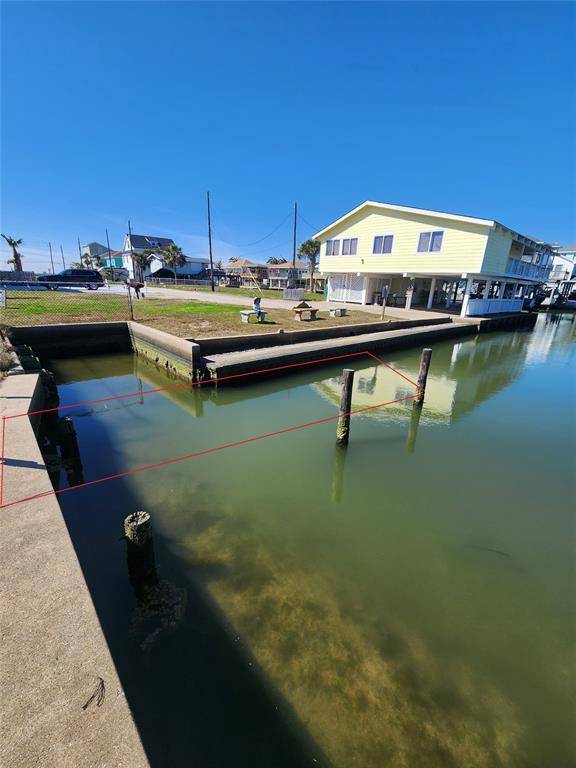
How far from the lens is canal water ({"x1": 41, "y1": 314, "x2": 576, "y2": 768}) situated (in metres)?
2.86

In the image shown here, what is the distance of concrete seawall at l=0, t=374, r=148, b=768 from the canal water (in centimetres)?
105

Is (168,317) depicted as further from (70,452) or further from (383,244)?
(383,244)

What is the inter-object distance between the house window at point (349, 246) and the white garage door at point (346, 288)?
6.99ft

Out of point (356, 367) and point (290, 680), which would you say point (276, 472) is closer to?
point (290, 680)

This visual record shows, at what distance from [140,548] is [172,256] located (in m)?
64.8

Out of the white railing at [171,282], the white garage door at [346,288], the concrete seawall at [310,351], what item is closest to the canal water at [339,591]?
the concrete seawall at [310,351]

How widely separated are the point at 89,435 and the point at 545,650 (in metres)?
8.68

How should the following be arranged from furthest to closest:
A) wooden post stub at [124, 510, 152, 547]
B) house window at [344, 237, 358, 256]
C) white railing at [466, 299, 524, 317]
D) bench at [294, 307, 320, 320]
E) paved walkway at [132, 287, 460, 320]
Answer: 1. house window at [344, 237, 358, 256]
2. white railing at [466, 299, 524, 317]
3. paved walkway at [132, 287, 460, 320]
4. bench at [294, 307, 320, 320]
5. wooden post stub at [124, 510, 152, 547]

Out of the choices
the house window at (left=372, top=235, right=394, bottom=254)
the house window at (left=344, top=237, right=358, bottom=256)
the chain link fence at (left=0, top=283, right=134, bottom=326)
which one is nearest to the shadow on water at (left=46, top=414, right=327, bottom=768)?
the chain link fence at (left=0, top=283, right=134, bottom=326)

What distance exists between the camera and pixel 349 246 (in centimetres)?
2769

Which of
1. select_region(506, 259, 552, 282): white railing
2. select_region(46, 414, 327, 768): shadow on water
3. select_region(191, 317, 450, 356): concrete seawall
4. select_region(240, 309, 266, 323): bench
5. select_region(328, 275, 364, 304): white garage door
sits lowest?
select_region(46, 414, 327, 768): shadow on water

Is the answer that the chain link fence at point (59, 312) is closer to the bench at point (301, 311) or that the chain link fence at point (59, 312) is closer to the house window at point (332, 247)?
the bench at point (301, 311)

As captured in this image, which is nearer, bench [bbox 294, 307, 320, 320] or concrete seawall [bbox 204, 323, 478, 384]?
concrete seawall [bbox 204, 323, 478, 384]

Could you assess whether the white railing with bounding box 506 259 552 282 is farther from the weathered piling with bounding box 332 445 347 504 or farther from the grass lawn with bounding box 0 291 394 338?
the weathered piling with bounding box 332 445 347 504
